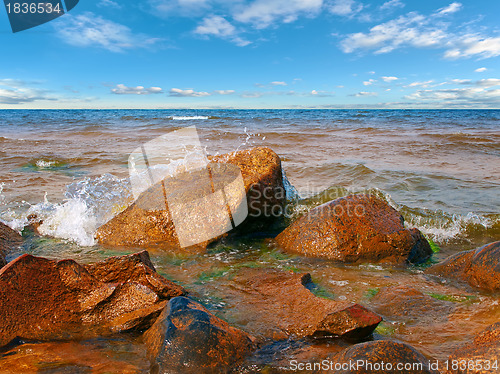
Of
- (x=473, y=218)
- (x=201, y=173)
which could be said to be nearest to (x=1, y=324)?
(x=201, y=173)

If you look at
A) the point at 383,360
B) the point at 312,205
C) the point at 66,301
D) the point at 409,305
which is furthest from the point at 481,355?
the point at 312,205

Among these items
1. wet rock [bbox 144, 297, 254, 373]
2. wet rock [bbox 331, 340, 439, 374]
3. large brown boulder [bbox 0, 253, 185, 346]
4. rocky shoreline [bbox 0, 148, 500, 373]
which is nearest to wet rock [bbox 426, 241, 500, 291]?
rocky shoreline [bbox 0, 148, 500, 373]

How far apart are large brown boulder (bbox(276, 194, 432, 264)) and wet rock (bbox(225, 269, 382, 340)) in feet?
2.35

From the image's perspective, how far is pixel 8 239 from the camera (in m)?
4.19

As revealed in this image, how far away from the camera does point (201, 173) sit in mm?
4777

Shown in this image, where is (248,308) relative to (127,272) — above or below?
below

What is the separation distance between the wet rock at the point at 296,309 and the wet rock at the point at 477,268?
140 centimetres

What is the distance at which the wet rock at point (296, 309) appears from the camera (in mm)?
2350

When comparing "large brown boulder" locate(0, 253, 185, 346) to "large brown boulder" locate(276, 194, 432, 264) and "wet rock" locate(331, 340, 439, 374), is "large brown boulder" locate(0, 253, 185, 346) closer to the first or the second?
"wet rock" locate(331, 340, 439, 374)

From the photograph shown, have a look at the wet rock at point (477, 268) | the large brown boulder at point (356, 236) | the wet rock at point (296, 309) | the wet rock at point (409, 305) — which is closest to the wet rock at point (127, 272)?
the wet rock at point (296, 309)

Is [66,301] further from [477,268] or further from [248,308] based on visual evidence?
[477,268]

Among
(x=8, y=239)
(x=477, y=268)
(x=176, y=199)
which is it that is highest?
(x=176, y=199)

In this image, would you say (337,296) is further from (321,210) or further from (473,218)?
(473,218)

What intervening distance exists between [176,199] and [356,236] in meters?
2.18
